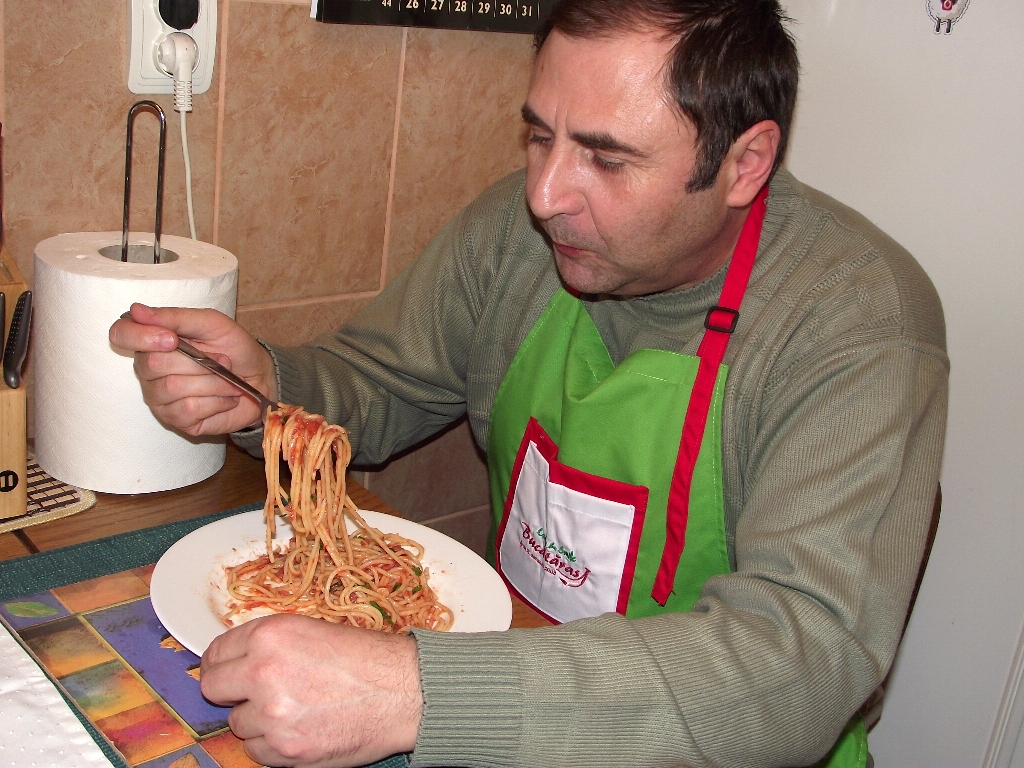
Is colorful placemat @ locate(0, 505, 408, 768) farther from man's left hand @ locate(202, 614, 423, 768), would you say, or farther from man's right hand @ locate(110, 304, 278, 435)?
man's right hand @ locate(110, 304, 278, 435)

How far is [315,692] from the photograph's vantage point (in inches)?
40.1

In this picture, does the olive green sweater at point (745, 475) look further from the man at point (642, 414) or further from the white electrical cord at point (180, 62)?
the white electrical cord at point (180, 62)

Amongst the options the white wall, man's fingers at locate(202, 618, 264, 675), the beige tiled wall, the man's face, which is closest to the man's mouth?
the man's face

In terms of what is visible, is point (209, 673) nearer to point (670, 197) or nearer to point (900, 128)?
point (670, 197)

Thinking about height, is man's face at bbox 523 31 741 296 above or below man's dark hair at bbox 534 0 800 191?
below

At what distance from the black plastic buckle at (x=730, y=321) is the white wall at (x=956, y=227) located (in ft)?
2.33

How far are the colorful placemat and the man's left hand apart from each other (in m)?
0.04

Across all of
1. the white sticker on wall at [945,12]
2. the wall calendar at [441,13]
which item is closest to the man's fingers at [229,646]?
the wall calendar at [441,13]

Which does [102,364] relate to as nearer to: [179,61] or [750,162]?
[179,61]

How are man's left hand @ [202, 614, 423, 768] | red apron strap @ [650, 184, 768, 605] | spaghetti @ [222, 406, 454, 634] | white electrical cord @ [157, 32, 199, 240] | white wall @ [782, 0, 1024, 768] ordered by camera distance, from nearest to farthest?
man's left hand @ [202, 614, 423, 768]
spaghetti @ [222, 406, 454, 634]
red apron strap @ [650, 184, 768, 605]
white electrical cord @ [157, 32, 199, 240]
white wall @ [782, 0, 1024, 768]

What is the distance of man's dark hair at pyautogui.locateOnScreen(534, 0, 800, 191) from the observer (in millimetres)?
1372

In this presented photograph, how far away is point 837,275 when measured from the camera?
1457 mm

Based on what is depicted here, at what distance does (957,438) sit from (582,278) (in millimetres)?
939

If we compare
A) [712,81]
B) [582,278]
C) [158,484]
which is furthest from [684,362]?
[158,484]
